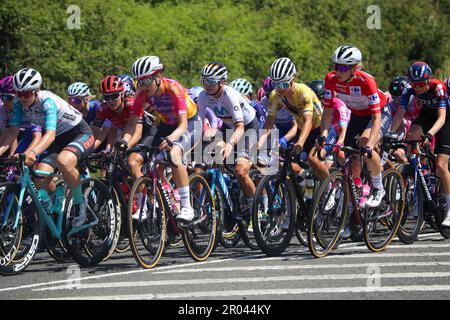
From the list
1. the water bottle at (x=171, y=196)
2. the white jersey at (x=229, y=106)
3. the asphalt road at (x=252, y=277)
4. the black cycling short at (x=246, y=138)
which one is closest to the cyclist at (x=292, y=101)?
the black cycling short at (x=246, y=138)

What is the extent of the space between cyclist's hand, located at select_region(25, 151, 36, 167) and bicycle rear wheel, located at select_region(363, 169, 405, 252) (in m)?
3.89

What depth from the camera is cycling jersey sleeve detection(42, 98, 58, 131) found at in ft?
31.8

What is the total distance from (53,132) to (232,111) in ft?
7.91

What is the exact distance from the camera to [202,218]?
10.4 m

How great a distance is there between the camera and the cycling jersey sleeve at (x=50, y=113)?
31.8 ft

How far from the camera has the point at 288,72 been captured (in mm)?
10945

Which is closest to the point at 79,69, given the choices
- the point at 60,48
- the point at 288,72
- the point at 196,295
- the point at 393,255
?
the point at 60,48

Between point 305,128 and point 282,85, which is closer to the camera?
point 305,128

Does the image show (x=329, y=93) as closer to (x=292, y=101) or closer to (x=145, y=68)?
(x=292, y=101)

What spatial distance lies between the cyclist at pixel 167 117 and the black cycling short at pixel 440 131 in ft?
10.5

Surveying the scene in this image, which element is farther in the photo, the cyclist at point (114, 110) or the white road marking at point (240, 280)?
the cyclist at point (114, 110)

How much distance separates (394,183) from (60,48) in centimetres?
1080

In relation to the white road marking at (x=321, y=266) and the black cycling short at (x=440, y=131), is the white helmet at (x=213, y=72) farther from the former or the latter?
the black cycling short at (x=440, y=131)

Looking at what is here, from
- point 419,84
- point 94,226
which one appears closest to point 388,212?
point 419,84
